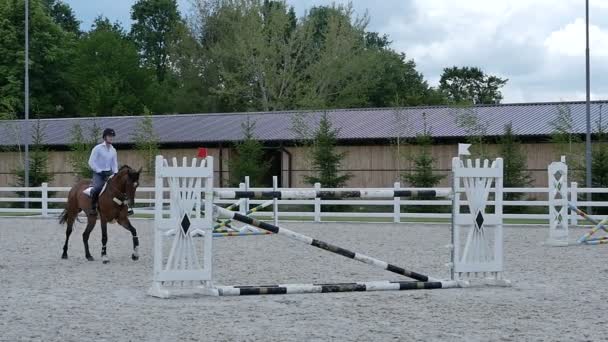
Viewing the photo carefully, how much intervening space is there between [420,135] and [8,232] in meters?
21.0

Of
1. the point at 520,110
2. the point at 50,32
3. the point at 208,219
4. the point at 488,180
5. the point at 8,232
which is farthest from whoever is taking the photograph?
the point at 50,32

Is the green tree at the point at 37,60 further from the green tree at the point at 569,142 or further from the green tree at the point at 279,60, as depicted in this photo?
the green tree at the point at 569,142

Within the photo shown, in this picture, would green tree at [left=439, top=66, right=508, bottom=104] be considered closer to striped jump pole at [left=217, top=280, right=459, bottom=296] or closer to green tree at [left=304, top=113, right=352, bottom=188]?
green tree at [left=304, top=113, right=352, bottom=188]

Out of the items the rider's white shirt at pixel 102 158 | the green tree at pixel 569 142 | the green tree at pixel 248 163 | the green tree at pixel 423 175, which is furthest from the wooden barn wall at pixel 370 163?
the rider's white shirt at pixel 102 158

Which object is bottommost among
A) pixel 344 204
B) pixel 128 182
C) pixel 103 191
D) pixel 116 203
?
pixel 344 204

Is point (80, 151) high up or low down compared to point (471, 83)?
down

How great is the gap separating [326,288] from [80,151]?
34.8 meters

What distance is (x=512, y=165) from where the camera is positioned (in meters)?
35.2

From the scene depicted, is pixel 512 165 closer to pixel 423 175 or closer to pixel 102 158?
pixel 423 175

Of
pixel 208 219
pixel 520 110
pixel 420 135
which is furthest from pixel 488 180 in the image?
pixel 520 110

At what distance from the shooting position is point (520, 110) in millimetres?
42781

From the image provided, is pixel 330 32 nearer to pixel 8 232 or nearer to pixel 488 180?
pixel 8 232

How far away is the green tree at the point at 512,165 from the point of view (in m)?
34.9

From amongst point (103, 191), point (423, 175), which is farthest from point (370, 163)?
point (103, 191)
